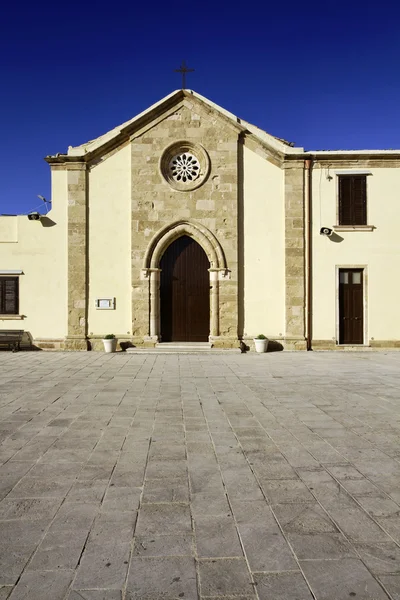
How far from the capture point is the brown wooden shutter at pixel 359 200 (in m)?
14.7

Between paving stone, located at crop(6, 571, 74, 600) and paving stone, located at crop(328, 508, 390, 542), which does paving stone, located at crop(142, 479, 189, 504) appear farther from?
paving stone, located at crop(328, 508, 390, 542)

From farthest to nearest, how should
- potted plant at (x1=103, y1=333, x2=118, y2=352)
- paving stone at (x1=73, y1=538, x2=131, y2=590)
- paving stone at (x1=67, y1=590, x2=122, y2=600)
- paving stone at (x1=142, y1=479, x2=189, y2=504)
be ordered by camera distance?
potted plant at (x1=103, y1=333, x2=118, y2=352) → paving stone at (x1=142, y1=479, x2=189, y2=504) → paving stone at (x1=73, y1=538, x2=131, y2=590) → paving stone at (x1=67, y1=590, x2=122, y2=600)

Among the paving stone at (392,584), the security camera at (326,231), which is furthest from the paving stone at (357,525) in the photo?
the security camera at (326,231)

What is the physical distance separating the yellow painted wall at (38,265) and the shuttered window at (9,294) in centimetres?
19

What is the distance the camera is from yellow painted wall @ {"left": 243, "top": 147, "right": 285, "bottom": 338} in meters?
14.5

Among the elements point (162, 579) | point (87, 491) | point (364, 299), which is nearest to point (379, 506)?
point (162, 579)

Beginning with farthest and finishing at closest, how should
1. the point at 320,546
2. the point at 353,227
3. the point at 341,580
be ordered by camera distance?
1. the point at 353,227
2. the point at 320,546
3. the point at 341,580

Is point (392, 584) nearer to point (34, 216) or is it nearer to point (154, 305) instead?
point (154, 305)

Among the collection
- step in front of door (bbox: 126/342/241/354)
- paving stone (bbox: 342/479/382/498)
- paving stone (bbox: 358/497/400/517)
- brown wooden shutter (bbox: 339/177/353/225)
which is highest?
brown wooden shutter (bbox: 339/177/353/225)

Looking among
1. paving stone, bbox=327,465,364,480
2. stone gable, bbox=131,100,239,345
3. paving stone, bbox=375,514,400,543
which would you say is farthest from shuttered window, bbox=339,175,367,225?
paving stone, bbox=375,514,400,543

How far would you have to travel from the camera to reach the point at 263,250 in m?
14.6

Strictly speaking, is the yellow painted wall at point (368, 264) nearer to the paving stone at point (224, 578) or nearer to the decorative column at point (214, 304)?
the decorative column at point (214, 304)

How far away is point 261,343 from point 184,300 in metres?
3.10

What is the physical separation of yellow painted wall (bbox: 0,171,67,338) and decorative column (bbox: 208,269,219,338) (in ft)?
16.7
